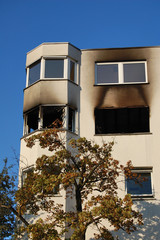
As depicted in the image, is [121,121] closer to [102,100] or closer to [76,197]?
[102,100]

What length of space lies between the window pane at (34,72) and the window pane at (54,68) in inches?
22.6

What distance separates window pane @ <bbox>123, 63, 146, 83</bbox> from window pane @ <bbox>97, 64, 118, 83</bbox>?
1.82ft

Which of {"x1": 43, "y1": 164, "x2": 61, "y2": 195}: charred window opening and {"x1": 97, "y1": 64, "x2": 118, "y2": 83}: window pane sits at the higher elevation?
{"x1": 97, "y1": 64, "x2": 118, "y2": 83}: window pane

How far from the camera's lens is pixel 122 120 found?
2288cm

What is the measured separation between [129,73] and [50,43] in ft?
15.7

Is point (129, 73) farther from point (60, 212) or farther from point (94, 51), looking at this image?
point (60, 212)

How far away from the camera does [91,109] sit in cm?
2239

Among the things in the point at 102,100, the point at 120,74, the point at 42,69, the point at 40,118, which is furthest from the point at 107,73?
the point at 40,118

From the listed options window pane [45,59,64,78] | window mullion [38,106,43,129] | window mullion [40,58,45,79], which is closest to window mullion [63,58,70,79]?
window pane [45,59,64,78]

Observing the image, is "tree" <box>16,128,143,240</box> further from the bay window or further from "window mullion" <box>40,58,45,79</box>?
"window mullion" <box>40,58,45,79</box>

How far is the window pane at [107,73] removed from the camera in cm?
2330

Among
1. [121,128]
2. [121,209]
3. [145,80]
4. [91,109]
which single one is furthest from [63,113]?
[121,209]

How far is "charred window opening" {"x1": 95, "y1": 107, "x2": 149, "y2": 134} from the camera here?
73.3ft

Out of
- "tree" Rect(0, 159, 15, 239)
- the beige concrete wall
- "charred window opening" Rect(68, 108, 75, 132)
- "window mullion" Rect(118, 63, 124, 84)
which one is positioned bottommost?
"tree" Rect(0, 159, 15, 239)
